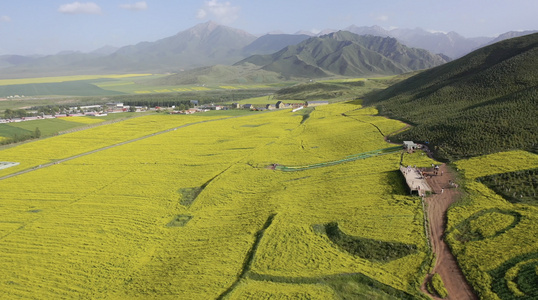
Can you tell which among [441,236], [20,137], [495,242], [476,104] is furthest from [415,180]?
[20,137]

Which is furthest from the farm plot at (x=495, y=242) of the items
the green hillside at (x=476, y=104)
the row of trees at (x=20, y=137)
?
the row of trees at (x=20, y=137)

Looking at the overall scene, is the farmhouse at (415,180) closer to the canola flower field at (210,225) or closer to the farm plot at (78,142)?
the canola flower field at (210,225)

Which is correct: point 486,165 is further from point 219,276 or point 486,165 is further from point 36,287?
point 36,287

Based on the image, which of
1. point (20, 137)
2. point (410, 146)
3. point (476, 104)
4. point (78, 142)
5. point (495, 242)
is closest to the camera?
point (495, 242)

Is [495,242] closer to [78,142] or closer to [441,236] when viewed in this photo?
[441,236]

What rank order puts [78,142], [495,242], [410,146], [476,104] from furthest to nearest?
[78,142] < [476,104] < [410,146] < [495,242]

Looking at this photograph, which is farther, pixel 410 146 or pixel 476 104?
pixel 476 104

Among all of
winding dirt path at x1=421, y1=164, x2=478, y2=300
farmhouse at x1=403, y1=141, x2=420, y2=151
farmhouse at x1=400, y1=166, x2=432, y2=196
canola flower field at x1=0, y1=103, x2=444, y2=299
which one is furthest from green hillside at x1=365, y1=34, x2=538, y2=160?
canola flower field at x1=0, y1=103, x2=444, y2=299

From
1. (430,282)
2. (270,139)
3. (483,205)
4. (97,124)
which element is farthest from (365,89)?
(430,282)
